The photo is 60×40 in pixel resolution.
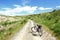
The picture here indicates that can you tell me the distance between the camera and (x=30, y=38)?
32406 millimetres

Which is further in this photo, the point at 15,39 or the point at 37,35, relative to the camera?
the point at 37,35

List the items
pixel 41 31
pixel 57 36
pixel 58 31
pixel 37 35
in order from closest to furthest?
pixel 57 36
pixel 58 31
pixel 37 35
pixel 41 31

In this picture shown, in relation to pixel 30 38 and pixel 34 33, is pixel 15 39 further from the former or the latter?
pixel 34 33

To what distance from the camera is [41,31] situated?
124 ft

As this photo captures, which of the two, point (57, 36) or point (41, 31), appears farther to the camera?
point (41, 31)

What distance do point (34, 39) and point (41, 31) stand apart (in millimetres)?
6680

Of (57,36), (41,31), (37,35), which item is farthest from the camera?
(41,31)

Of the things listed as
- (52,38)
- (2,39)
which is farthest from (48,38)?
(2,39)

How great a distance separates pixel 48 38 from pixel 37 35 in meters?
5.39

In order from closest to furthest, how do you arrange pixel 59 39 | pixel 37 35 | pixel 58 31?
pixel 59 39, pixel 58 31, pixel 37 35

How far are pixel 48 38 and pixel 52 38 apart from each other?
34.8 inches

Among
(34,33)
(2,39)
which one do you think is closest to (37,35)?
(34,33)

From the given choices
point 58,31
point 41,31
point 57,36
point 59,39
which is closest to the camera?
point 59,39

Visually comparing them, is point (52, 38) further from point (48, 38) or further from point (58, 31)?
Result: point (58, 31)
